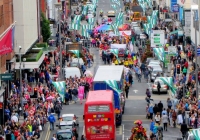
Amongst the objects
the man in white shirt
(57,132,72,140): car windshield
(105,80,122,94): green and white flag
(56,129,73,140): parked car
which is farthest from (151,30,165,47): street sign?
(57,132,72,140): car windshield

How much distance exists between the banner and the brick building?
10844 mm

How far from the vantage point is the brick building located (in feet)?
223

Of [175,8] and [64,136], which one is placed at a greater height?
[175,8]

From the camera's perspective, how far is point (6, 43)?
55156 millimetres

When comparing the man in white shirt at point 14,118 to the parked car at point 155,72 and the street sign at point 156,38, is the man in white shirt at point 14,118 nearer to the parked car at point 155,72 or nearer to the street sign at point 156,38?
the parked car at point 155,72

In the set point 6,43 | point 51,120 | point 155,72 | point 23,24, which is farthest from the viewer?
point 155,72

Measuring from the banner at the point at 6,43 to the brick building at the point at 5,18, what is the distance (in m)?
10.8

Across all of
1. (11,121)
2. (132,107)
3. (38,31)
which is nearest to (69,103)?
(132,107)

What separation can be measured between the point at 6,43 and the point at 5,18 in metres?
15.6

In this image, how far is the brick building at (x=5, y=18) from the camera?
67.9 meters

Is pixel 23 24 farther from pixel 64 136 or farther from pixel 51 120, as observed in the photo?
pixel 64 136

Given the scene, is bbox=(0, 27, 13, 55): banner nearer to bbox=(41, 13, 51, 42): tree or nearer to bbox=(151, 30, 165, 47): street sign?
bbox=(151, 30, 165, 47): street sign

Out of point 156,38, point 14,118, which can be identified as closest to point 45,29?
point 156,38

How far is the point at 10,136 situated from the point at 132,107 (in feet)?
52.7
